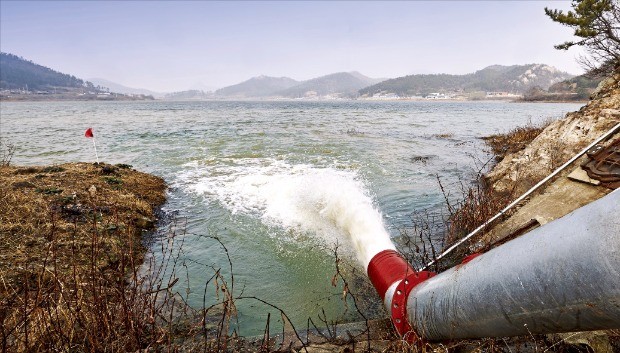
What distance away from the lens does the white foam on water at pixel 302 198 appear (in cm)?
885

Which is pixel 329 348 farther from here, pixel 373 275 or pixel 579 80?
pixel 579 80

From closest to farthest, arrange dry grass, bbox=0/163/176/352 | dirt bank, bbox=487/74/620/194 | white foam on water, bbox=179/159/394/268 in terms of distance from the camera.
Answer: dry grass, bbox=0/163/176/352, white foam on water, bbox=179/159/394/268, dirt bank, bbox=487/74/620/194

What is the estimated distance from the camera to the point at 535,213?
23.3 ft

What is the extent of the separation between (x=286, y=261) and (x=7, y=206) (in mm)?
6888

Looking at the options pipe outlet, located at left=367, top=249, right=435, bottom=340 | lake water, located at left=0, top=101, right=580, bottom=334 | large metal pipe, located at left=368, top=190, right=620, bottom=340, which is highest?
large metal pipe, located at left=368, top=190, right=620, bottom=340

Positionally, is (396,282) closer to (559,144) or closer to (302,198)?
(302,198)

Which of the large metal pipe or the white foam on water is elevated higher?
the large metal pipe

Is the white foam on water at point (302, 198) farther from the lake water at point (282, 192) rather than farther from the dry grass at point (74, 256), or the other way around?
the dry grass at point (74, 256)

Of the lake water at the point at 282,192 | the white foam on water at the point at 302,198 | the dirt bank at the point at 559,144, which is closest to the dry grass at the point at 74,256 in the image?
the lake water at the point at 282,192

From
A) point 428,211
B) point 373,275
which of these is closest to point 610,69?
point 428,211

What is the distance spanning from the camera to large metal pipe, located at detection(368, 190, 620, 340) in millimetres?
1466

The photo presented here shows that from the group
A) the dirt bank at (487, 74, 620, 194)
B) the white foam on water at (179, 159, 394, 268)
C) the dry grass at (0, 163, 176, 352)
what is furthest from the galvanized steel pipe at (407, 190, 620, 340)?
the dirt bank at (487, 74, 620, 194)

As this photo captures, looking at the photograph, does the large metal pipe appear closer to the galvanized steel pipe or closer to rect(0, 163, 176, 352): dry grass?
the galvanized steel pipe

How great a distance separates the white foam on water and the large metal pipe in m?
4.25
